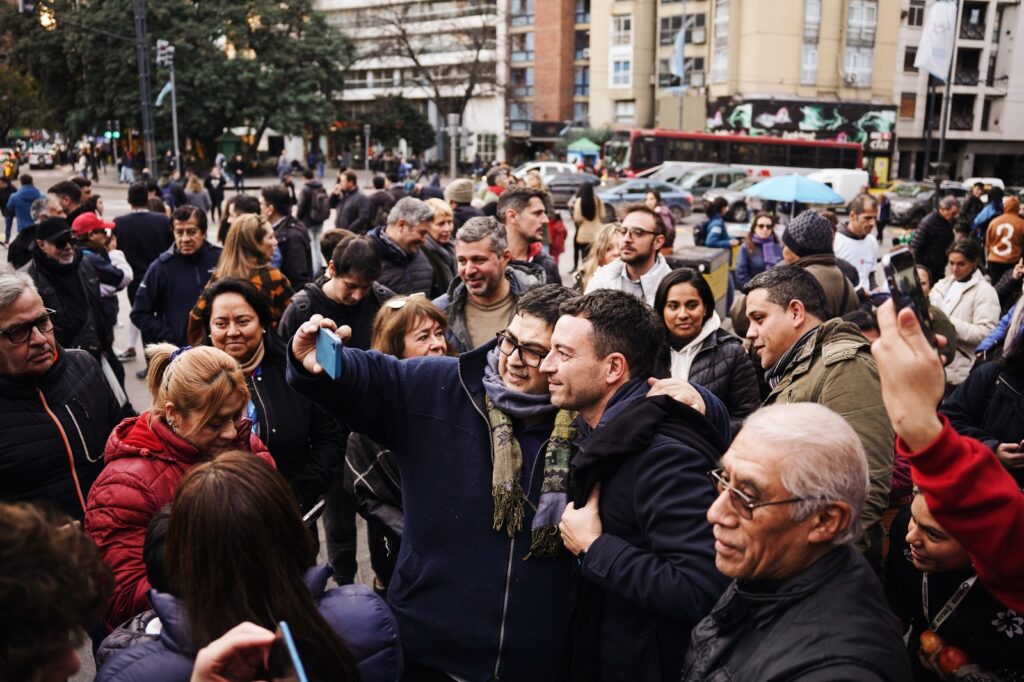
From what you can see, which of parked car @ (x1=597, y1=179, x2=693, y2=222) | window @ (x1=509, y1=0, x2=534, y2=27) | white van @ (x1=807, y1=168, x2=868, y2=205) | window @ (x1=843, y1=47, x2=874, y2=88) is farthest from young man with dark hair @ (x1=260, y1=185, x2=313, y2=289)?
window @ (x1=509, y1=0, x2=534, y2=27)

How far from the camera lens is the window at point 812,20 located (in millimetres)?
44125

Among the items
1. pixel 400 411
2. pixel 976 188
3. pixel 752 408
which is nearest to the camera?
pixel 400 411

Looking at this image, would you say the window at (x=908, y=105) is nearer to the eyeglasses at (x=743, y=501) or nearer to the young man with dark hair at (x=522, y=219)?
the young man with dark hair at (x=522, y=219)

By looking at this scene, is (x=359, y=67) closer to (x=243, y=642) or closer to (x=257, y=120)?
(x=257, y=120)

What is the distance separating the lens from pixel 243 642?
5.42 feet

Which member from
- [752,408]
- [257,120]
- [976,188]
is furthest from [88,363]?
[257,120]

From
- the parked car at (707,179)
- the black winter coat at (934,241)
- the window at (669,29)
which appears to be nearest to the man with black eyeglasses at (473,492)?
the black winter coat at (934,241)

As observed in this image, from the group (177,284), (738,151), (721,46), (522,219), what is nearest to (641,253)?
(522,219)

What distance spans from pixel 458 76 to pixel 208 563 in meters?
59.9

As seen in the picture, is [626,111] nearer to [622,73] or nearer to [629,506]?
[622,73]

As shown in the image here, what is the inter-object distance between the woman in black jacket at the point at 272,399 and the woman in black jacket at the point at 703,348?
1.83 metres

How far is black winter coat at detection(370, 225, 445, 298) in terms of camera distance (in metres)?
6.11

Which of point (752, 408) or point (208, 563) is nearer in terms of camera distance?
point (208, 563)

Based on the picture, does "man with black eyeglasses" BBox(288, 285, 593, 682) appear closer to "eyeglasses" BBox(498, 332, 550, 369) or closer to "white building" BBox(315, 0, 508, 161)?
"eyeglasses" BBox(498, 332, 550, 369)
